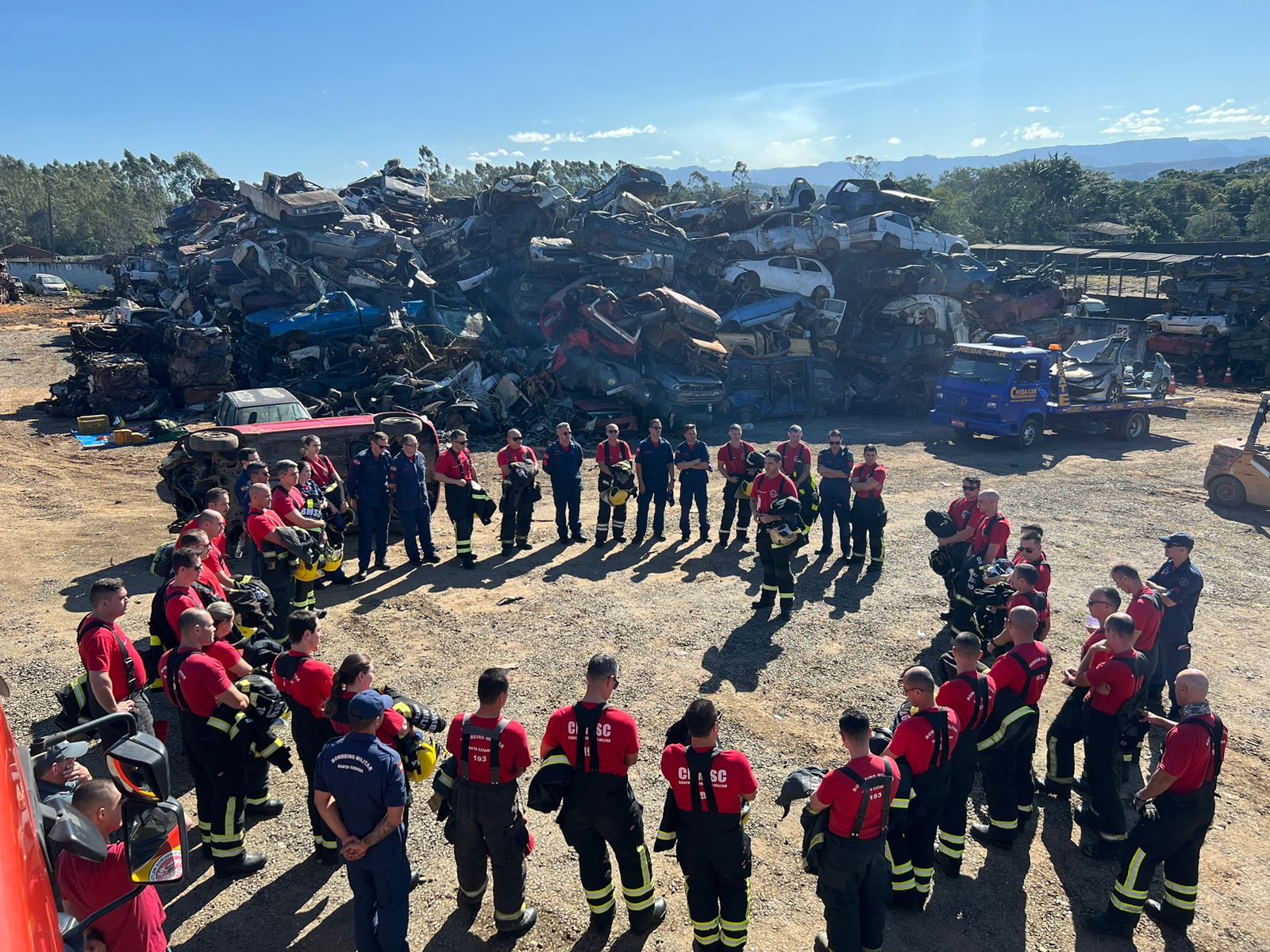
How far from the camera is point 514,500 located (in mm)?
11195

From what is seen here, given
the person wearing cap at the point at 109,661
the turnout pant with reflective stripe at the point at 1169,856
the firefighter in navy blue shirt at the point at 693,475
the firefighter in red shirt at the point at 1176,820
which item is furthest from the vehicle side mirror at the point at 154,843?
the firefighter in navy blue shirt at the point at 693,475

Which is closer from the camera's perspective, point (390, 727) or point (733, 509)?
point (390, 727)

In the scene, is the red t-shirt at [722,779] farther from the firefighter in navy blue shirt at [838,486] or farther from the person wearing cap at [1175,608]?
the firefighter in navy blue shirt at [838,486]

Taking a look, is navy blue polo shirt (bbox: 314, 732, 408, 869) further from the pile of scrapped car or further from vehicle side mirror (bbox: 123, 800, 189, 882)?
the pile of scrapped car

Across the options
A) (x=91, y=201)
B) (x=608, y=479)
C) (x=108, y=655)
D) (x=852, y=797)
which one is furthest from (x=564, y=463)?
(x=91, y=201)

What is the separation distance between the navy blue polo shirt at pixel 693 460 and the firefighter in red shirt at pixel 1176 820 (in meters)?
7.24

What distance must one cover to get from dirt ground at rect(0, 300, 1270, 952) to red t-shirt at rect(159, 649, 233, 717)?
4.18 feet

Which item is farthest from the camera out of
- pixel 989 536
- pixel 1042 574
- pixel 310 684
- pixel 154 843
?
pixel 989 536

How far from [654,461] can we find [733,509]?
1306 millimetres

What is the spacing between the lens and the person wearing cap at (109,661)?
5359mm

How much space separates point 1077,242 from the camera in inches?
1716

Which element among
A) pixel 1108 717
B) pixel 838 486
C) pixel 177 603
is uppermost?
pixel 177 603

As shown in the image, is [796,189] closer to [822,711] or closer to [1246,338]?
[1246,338]

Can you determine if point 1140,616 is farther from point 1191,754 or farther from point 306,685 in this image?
point 306,685
